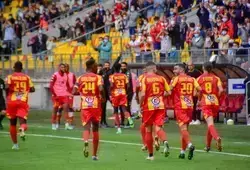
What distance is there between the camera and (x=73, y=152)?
2267cm

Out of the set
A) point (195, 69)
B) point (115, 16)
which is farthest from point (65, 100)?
point (115, 16)

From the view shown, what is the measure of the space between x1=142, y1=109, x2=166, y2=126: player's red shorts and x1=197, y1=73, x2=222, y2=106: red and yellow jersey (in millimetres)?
1711

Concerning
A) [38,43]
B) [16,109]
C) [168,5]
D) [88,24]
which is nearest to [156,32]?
[168,5]

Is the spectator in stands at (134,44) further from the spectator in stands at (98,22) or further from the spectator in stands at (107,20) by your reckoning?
the spectator in stands at (98,22)

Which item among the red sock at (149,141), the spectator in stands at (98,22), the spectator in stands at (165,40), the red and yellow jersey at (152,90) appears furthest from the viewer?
the spectator in stands at (98,22)

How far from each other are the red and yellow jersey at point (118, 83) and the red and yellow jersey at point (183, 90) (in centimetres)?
739

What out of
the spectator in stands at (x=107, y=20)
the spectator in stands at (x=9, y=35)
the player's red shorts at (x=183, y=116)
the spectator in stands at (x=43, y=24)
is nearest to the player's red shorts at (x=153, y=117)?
the player's red shorts at (x=183, y=116)

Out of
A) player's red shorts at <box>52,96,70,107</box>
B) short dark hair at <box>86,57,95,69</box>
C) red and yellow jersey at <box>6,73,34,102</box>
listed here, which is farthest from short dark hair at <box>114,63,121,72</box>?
short dark hair at <box>86,57,95,69</box>

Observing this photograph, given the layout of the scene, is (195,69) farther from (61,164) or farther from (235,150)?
(61,164)

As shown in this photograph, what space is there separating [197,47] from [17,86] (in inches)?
491

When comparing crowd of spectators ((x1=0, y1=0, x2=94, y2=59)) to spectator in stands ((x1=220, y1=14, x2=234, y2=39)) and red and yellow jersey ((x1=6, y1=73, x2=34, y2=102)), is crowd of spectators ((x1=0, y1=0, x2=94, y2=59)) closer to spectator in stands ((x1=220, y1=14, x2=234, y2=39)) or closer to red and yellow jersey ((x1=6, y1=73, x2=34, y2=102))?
spectator in stands ((x1=220, y1=14, x2=234, y2=39))

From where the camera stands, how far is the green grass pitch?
64.6 feet

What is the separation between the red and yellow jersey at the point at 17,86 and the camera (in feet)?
77.7

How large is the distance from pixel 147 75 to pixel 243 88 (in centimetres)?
1128
